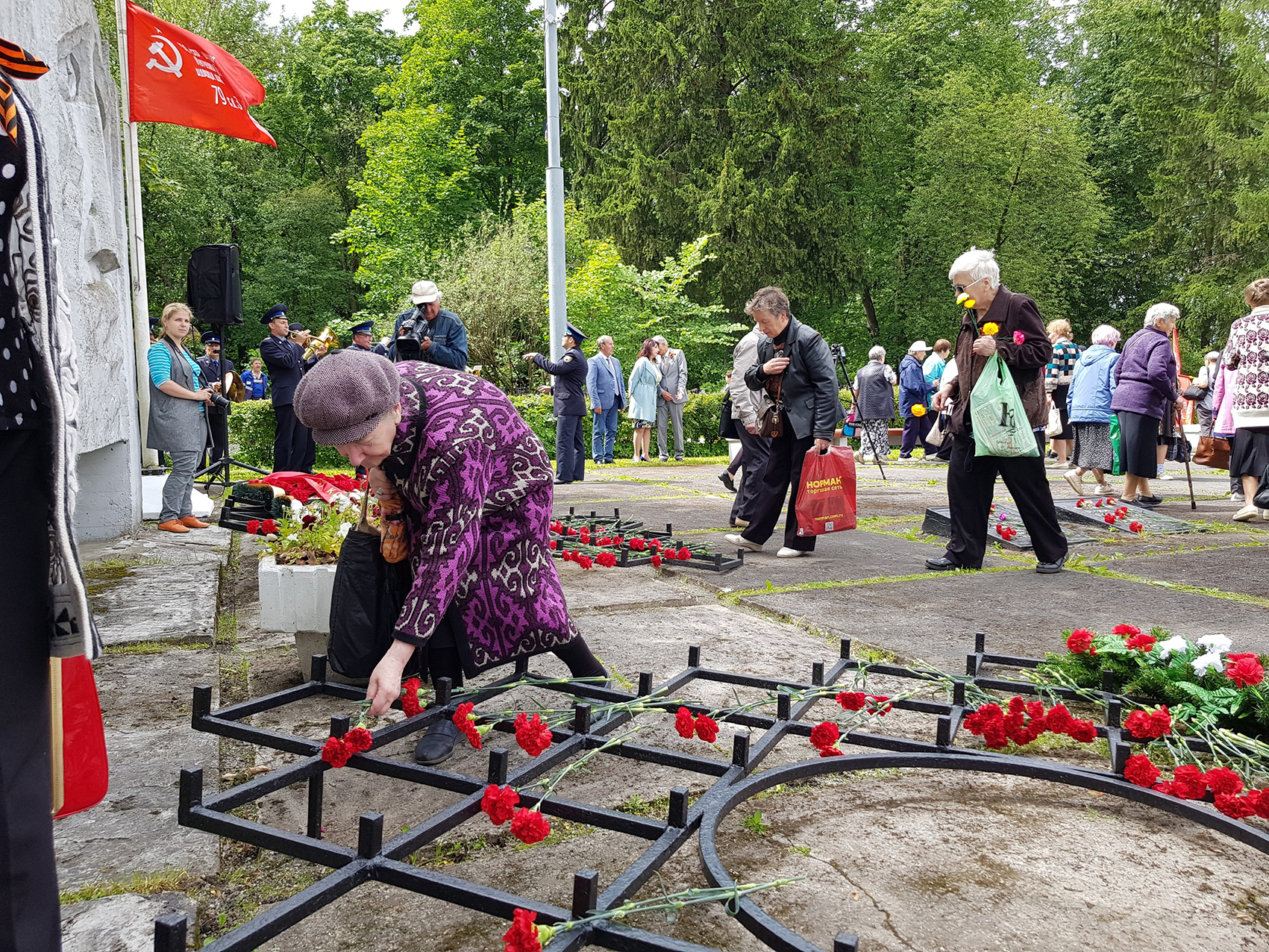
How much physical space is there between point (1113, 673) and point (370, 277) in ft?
97.3

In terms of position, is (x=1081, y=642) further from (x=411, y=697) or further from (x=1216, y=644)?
(x=411, y=697)

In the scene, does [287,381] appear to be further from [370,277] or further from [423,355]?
[370,277]

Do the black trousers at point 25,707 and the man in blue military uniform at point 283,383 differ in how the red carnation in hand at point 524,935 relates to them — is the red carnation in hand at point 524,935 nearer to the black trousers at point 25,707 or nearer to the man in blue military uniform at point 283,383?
the black trousers at point 25,707

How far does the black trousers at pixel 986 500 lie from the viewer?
19.9 feet

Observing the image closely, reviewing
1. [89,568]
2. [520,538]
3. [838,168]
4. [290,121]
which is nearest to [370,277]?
[290,121]

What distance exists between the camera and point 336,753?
237cm

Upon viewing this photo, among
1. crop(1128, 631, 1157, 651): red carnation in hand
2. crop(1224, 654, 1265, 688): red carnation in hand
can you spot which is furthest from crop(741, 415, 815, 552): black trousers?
crop(1224, 654, 1265, 688): red carnation in hand

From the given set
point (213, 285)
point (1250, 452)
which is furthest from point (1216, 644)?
point (213, 285)

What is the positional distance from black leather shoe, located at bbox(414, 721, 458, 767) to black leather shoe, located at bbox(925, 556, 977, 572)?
13.5ft

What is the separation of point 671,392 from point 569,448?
5179mm

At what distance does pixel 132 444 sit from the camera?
776 cm

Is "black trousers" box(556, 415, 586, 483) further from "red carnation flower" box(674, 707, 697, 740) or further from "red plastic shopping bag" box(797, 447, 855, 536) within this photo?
"red carnation flower" box(674, 707, 697, 740)

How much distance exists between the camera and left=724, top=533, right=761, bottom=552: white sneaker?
7.11 metres

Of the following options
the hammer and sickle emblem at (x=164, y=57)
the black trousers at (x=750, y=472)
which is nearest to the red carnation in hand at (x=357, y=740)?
the black trousers at (x=750, y=472)
